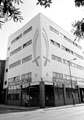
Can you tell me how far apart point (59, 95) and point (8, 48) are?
1010 inches

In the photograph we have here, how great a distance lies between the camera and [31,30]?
32.0 m

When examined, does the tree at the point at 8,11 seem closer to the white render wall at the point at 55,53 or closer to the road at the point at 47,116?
the road at the point at 47,116

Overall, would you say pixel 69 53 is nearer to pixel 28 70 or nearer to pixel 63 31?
pixel 63 31

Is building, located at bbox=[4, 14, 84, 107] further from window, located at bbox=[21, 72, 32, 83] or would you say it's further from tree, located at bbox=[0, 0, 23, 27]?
tree, located at bbox=[0, 0, 23, 27]

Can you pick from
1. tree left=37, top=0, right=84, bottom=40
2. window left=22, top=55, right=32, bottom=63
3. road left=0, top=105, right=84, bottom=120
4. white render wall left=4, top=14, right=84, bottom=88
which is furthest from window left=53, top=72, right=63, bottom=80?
tree left=37, top=0, right=84, bottom=40

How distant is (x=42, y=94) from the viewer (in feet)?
79.6

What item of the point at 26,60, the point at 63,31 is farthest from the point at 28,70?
the point at 63,31

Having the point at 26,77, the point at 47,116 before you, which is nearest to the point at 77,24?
the point at 47,116

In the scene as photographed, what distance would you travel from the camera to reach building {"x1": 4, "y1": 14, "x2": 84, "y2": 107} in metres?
26.6

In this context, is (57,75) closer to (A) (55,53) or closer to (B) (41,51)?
(A) (55,53)

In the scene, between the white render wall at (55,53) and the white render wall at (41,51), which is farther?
the white render wall at (55,53)

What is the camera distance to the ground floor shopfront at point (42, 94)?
2592cm

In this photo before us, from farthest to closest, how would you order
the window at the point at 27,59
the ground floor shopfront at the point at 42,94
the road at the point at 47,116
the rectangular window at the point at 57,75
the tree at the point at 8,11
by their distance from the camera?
1. the window at the point at 27,59
2. the rectangular window at the point at 57,75
3. the ground floor shopfront at the point at 42,94
4. the road at the point at 47,116
5. the tree at the point at 8,11

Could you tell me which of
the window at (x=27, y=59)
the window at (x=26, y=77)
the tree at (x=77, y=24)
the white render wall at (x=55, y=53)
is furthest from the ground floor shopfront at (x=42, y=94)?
the tree at (x=77, y=24)
